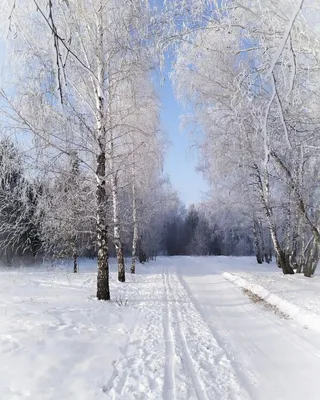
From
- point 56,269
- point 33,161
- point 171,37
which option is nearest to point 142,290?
point 33,161

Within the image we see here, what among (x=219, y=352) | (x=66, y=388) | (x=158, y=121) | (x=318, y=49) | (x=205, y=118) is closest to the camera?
(x=66, y=388)

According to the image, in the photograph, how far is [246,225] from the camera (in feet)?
108

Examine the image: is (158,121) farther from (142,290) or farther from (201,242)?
(201,242)

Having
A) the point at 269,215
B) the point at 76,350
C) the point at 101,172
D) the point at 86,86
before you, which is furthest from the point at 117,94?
the point at 269,215

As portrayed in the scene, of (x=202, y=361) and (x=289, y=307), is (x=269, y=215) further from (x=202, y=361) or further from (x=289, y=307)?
(x=202, y=361)

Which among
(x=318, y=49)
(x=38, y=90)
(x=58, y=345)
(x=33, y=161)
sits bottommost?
(x=58, y=345)

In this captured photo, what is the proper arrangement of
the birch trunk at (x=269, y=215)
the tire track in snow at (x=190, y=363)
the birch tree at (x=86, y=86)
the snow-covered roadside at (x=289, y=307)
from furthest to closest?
the birch trunk at (x=269, y=215), the birch tree at (x=86, y=86), the snow-covered roadside at (x=289, y=307), the tire track in snow at (x=190, y=363)

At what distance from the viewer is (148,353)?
15.6ft

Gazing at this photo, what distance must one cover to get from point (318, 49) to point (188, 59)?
3.31m

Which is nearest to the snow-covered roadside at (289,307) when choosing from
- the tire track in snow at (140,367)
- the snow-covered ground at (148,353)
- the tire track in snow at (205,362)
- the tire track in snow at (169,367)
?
the snow-covered ground at (148,353)

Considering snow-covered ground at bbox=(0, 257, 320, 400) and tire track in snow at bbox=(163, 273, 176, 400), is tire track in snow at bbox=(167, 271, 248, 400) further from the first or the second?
tire track in snow at bbox=(163, 273, 176, 400)

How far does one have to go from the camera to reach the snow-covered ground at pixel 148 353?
3.51m

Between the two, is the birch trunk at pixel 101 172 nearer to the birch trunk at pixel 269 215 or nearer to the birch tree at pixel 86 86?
the birch tree at pixel 86 86

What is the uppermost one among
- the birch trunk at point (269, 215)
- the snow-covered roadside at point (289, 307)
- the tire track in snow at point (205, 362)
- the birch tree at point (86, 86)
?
the birch tree at point (86, 86)
